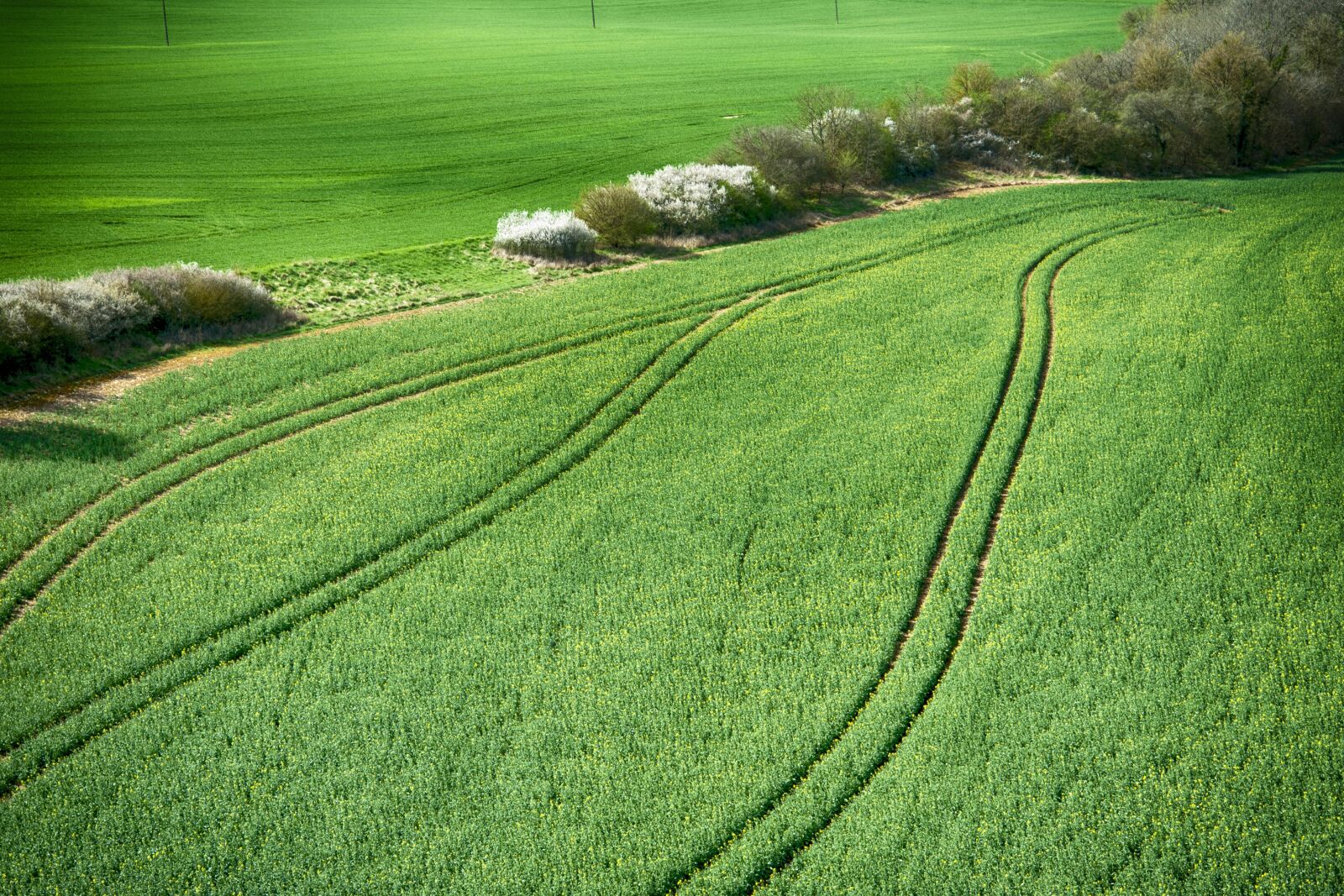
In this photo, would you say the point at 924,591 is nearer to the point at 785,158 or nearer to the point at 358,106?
the point at 785,158

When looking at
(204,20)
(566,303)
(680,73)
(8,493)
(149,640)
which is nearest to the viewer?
(149,640)

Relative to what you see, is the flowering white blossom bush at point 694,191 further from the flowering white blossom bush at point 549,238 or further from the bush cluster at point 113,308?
the bush cluster at point 113,308

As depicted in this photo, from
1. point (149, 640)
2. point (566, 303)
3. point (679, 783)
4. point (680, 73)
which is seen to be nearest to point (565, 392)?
point (566, 303)

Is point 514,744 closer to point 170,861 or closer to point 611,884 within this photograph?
point 611,884

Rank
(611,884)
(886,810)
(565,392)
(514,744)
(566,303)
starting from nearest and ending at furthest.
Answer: (611,884)
(886,810)
(514,744)
(565,392)
(566,303)

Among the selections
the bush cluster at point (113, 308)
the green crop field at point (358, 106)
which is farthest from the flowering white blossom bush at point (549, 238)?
the bush cluster at point (113, 308)
